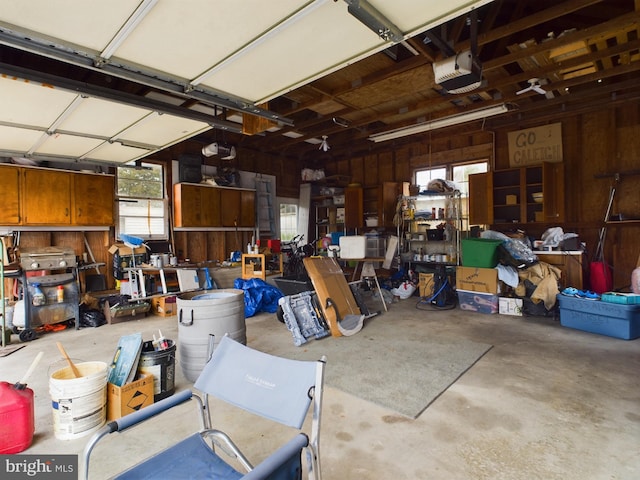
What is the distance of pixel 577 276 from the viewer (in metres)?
5.28

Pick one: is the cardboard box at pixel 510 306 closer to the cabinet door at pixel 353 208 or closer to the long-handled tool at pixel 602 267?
the long-handled tool at pixel 602 267

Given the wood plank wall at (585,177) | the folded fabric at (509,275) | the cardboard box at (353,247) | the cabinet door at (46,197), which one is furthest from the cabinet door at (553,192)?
the cabinet door at (46,197)

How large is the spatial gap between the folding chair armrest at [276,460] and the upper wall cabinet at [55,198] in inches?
230

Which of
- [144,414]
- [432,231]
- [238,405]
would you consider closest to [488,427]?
[238,405]

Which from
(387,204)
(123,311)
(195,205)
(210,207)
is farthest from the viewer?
(387,204)

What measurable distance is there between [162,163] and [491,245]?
615 cm

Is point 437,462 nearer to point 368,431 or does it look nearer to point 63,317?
point 368,431

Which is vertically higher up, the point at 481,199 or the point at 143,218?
the point at 481,199

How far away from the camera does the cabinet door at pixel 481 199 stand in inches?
247

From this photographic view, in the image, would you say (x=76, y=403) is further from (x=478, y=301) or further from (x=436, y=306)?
(x=478, y=301)

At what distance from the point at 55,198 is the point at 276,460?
595 centimetres

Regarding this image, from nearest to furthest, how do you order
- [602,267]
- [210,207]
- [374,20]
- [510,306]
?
1. [374,20]
2. [510,306]
3. [602,267]
4. [210,207]

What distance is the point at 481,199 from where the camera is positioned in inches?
253

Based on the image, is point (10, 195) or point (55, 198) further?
point (55, 198)
